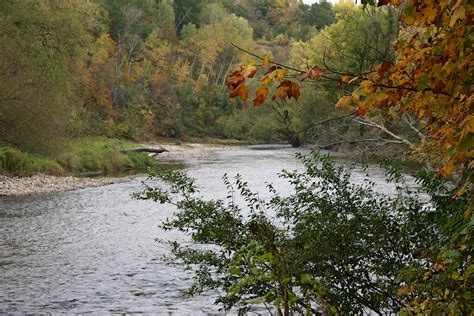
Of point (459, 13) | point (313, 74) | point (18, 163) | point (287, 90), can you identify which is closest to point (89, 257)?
point (287, 90)

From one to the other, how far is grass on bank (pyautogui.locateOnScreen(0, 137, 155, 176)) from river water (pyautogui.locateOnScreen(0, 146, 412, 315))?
4.40 m

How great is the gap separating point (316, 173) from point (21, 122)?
66.6 feet

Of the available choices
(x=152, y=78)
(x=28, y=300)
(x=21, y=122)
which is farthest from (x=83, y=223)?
(x=152, y=78)

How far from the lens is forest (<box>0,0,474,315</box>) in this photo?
277cm

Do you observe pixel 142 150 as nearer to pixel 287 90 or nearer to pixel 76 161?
pixel 76 161

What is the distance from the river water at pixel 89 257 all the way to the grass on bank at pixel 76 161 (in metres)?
4.40

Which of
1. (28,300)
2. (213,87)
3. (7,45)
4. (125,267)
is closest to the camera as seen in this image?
(28,300)

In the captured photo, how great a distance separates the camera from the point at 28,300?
29.9 feet

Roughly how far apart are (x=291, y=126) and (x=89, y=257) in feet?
79.7

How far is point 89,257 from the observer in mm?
12180

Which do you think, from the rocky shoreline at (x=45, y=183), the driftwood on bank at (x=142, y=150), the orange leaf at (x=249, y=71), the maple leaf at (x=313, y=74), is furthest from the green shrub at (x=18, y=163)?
the orange leaf at (x=249, y=71)

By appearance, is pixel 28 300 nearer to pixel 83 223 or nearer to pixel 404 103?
pixel 83 223

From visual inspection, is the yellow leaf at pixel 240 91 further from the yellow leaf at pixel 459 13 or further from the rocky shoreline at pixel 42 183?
the rocky shoreline at pixel 42 183

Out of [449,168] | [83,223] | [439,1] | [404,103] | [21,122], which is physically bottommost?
[83,223]
